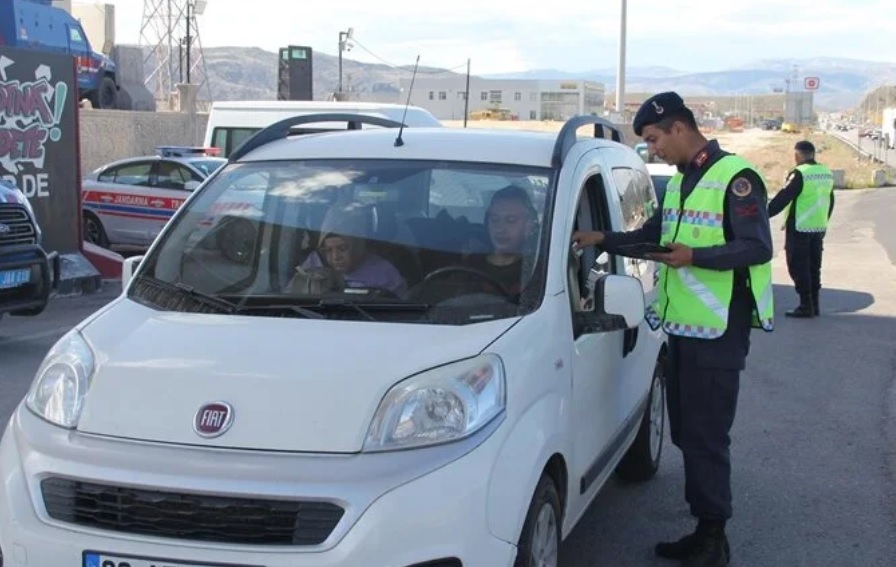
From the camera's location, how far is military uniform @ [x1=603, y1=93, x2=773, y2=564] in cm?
441

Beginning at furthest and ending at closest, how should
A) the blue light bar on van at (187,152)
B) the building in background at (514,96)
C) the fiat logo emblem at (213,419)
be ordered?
the building in background at (514,96)
the blue light bar on van at (187,152)
the fiat logo emblem at (213,419)

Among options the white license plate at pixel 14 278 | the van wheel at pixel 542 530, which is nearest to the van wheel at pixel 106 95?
the white license plate at pixel 14 278

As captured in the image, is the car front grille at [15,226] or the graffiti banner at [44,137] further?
the graffiti banner at [44,137]

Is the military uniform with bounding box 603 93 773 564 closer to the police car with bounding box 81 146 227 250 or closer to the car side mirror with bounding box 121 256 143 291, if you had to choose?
the car side mirror with bounding box 121 256 143 291

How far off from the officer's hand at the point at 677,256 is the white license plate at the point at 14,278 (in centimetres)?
605

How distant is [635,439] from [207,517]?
126 inches

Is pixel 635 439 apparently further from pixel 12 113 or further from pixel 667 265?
pixel 12 113

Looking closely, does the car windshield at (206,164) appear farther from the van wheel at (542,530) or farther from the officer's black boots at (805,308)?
the van wheel at (542,530)

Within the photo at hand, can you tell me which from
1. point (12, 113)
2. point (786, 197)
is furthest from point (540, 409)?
point (12, 113)

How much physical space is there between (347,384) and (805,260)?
9.46m

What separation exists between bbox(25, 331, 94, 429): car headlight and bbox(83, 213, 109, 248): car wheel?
1380cm

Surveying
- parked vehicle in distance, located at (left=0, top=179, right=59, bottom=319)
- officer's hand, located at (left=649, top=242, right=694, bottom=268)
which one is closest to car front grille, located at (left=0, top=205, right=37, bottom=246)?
parked vehicle in distance, located at (left=0, top=179, right=59, bottom=319)

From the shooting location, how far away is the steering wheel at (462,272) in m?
3.94

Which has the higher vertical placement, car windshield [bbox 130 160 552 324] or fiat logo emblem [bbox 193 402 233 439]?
car windshield [bbox 130 160 552 324]
